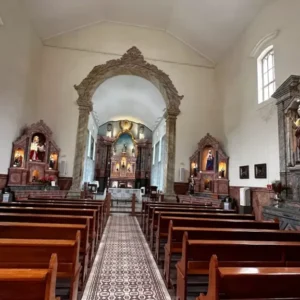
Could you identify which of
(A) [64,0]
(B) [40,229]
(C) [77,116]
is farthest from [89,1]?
(B) [40,229]

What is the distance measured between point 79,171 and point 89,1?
6.84m

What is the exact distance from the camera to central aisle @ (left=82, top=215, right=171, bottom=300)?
8.34ft

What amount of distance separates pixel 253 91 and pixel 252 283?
8.07 metres

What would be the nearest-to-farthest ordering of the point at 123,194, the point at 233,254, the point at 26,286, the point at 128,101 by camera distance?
the point at 26,286
the point at 233,254
the point at 123,194
the point at 128,101

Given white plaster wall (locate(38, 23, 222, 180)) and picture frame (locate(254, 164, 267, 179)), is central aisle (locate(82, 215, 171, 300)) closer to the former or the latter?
picture frame (locate(254, 164, 267, 179))

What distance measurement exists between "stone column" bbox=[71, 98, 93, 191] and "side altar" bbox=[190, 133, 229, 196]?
15.9ft

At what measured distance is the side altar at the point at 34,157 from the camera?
8336mm

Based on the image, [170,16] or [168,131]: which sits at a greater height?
[170,16]

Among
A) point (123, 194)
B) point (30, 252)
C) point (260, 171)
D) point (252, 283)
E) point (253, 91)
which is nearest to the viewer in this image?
point (252, 283)

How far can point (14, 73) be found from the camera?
26.5ft

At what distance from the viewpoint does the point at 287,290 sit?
1.37 meters

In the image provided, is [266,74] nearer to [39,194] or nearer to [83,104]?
[83,104]

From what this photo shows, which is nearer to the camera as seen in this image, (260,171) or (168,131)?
(260,171)

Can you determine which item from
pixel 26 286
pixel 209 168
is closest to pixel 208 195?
pixel 209 168
